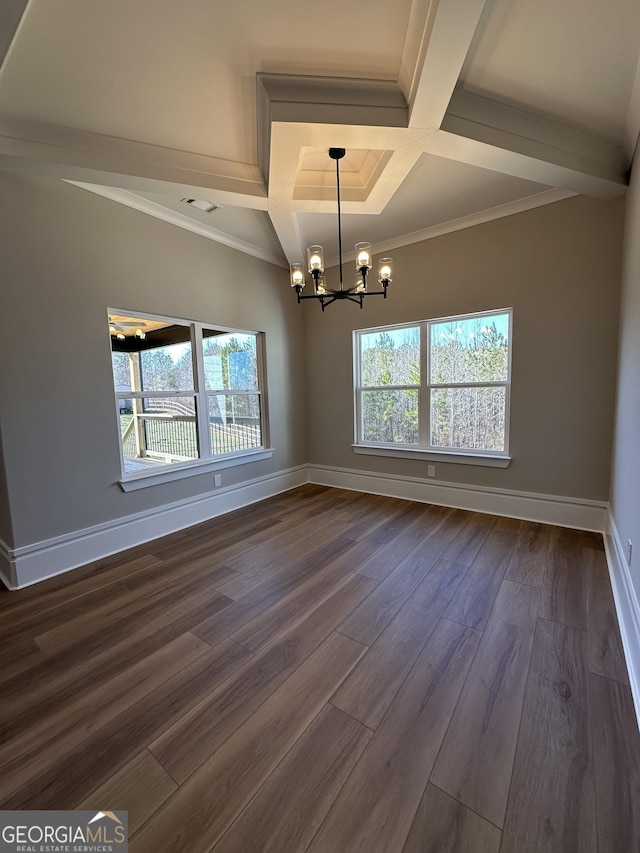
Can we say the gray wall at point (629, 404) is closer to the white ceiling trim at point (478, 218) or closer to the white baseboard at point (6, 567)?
the white ceiling trim at point (478, 218)

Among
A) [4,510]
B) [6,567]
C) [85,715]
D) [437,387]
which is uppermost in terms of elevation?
[437,387]

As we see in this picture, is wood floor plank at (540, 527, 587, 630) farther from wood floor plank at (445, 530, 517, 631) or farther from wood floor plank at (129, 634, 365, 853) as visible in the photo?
wood floor plank at (129, 634, 365, 853)

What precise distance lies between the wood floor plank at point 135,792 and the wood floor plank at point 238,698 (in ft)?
0.12

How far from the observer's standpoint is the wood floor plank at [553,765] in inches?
39.1

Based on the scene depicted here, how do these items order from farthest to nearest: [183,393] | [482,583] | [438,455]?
1. [438,455]
2. [183,393]
3. [482,583]

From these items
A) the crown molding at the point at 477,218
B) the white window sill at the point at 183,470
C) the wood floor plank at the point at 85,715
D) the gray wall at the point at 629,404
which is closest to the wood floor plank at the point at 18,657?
the wood floor plank at the point at 85,715

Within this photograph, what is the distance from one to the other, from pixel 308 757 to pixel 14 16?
3.13 metres

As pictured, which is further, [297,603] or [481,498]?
[481,498]

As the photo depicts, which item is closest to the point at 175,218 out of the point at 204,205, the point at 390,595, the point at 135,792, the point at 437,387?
the point at 204,205

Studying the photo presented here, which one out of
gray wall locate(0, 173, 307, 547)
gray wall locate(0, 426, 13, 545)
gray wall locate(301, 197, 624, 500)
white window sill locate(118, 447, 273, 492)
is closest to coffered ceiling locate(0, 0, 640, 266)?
gray wall locate(0, 173, 307, 547)

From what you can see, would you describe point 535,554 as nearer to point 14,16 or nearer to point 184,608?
point 184,608

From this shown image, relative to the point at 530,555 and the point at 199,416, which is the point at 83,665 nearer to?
the point at 199,416

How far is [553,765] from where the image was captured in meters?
1.18

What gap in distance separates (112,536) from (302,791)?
245 cm
